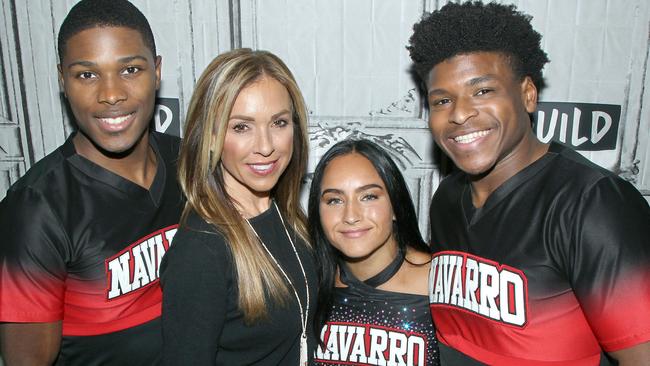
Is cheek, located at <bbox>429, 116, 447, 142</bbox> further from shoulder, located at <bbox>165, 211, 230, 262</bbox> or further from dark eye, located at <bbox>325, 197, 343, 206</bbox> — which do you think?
shoulder, located at <bbox>165, 211, 230, 262</bbox>

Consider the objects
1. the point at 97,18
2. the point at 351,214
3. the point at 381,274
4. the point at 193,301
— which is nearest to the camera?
the point at 193,301

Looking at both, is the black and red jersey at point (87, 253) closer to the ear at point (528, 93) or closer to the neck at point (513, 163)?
the neck at point (513, 163)

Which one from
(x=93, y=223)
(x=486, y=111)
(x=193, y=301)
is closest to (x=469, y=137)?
(x=486, y=111)

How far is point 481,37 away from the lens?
5.39 ft

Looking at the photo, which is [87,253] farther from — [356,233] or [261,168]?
[356,233]

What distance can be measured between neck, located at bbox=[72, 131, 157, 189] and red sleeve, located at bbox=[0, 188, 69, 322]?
25 centimetres

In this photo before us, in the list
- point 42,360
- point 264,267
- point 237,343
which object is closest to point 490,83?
point 264,267

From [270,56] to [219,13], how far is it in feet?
3.14

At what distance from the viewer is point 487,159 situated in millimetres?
1649

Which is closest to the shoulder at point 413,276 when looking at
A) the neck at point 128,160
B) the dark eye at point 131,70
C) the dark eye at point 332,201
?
the dark eye at point 332,201

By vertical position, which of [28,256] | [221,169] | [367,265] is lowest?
[367,265]

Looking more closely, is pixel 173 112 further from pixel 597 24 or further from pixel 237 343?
pixel 597 24

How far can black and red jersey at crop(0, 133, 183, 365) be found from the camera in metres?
1.71

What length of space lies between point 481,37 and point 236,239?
3.28ft
